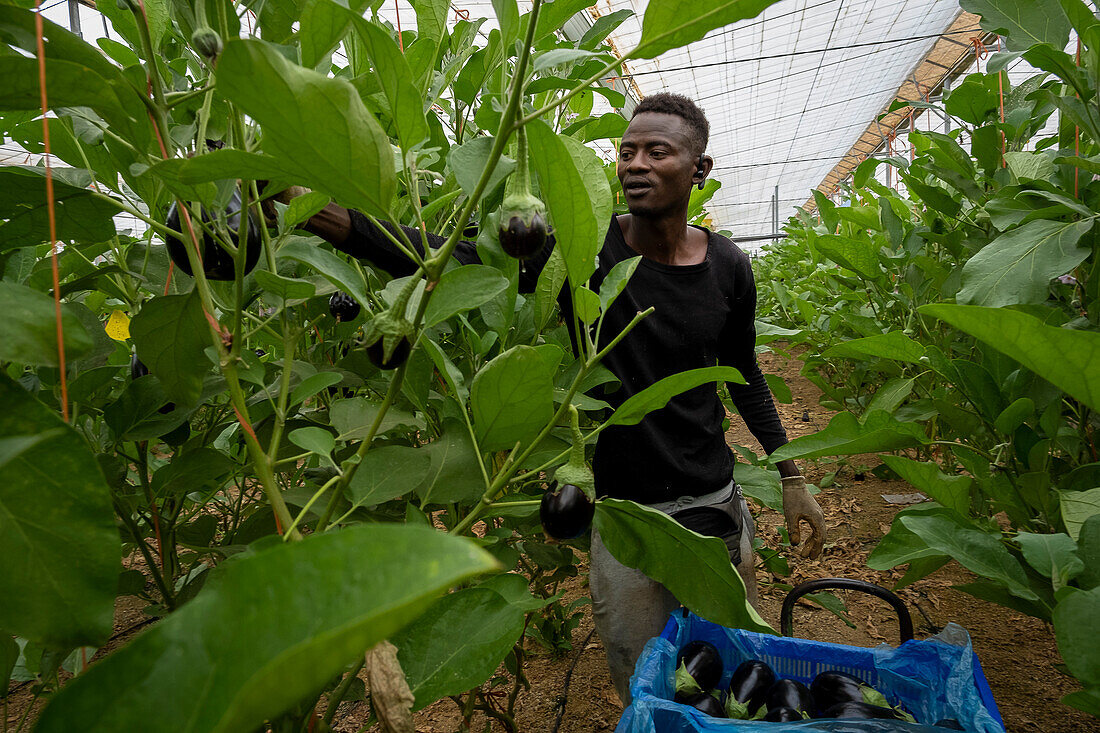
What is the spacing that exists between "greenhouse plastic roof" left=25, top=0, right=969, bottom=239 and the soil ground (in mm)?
→ 3940

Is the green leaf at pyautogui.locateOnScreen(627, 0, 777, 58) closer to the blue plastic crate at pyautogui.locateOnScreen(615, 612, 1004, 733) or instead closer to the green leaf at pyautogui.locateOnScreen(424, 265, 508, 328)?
the green leaf at pyautogui.locateOnScreen(424, 265, 508, 328)

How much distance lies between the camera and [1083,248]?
32.6 inches

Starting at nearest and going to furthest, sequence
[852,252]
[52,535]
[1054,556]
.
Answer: [52,535], [1054,556], [852,252]

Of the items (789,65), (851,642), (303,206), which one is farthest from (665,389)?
(789,65)

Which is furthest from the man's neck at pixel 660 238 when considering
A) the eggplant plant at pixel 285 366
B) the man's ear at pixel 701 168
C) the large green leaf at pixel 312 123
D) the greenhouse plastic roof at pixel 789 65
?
the greenhouse plastic roof at pixel 789 65

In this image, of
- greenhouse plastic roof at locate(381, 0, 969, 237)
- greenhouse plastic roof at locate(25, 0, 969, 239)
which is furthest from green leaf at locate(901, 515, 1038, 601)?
greenhouse plastic roof at locate(381, 0, 969, 237)

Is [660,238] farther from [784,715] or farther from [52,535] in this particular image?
[52,535]

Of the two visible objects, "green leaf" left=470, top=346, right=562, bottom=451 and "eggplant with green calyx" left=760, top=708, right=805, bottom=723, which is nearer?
"green leaf" left=470, top=346, right=562, bottom=451

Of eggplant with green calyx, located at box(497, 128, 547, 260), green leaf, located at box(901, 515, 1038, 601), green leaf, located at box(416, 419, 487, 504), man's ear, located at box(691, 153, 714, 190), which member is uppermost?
man's ear, located at box(691, 153, 714, 190)

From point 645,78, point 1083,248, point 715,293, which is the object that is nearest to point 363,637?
point 1083,248

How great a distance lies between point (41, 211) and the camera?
47 cm

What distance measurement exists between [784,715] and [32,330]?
0.85 m

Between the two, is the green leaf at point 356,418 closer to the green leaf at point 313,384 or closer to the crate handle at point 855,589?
the green leaf at point 313,384

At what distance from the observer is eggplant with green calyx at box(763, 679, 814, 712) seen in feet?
2.80
